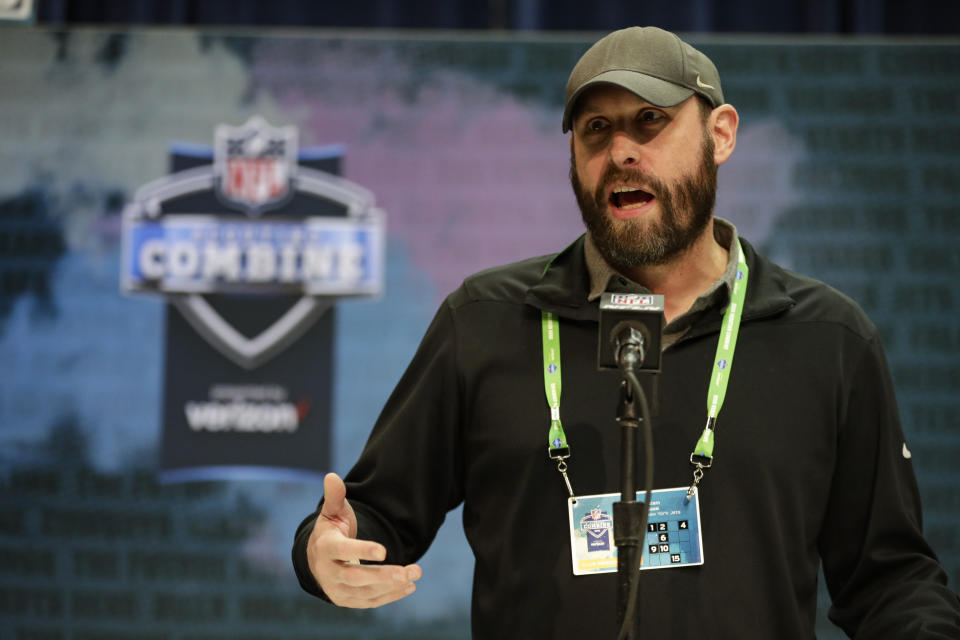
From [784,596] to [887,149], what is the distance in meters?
2.08

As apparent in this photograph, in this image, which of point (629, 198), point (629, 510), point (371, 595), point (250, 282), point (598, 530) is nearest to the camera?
point (629, 510)

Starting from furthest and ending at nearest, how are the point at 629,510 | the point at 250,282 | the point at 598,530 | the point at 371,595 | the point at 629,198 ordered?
the point at 250,282, the point at 629,198, the point at 598,530, the point at 371,595, the point at 629,510

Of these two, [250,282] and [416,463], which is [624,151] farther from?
[250,282]

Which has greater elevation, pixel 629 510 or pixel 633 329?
pixel 633 329

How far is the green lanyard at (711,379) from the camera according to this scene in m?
1.33

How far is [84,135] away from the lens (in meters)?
3.07

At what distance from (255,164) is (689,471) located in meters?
2.06

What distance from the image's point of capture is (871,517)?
54.1 inches

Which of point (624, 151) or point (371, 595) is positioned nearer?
point (371, 595)

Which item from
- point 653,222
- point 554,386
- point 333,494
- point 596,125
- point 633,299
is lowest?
point 333,494

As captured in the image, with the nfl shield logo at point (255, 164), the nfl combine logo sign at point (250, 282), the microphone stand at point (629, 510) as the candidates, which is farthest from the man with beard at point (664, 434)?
the nfl shield logo at point (255, 164)

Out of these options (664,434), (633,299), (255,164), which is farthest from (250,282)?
(633,299)

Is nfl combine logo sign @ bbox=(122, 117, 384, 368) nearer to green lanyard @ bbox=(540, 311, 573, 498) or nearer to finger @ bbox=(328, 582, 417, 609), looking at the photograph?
green lanyard @ bbox=(540, 311, 573, 498)

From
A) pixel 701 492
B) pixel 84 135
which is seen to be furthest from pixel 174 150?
pixel 701 492
